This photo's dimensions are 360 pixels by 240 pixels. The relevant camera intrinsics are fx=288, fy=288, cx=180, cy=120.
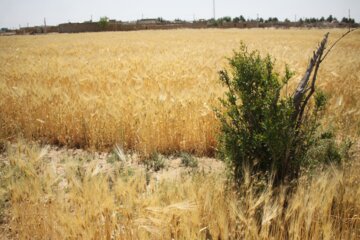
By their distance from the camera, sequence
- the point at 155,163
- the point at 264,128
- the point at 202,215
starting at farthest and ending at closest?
1. the point at 155,163
2. the point at 264,128
3. the point at 202,215

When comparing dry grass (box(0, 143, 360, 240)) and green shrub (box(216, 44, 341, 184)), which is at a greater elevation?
green shrub (box(216, 44, 341, 184))

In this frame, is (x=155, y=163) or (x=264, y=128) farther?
(x=155, y=163)

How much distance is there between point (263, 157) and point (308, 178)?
40cm

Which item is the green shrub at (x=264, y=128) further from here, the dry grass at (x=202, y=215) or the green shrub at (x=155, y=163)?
the green shrub at (x=155, y=163)

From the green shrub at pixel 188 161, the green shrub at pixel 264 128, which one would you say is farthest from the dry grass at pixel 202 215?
the green shrub at pixel 188 161

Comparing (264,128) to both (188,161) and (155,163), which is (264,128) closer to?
(188,161)

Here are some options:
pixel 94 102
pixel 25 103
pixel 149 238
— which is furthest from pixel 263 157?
pixel 25 103

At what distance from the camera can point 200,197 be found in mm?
1994

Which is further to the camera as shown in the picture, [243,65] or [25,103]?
[25,103]

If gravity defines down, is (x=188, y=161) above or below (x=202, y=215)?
below

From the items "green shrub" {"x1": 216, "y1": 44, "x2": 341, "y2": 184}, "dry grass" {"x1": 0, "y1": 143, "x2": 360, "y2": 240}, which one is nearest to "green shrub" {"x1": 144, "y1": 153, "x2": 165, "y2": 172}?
"green shrub" {"x1": 216, "y1": 44, "x2": 341, "y2": 184}

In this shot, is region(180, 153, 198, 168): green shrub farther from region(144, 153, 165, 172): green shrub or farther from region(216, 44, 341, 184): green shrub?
region(216, 44, 341, 184): green shrub

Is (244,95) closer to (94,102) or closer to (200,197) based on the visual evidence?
(200,197)

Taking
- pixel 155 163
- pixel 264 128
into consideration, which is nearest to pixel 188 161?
pixel 155 163
